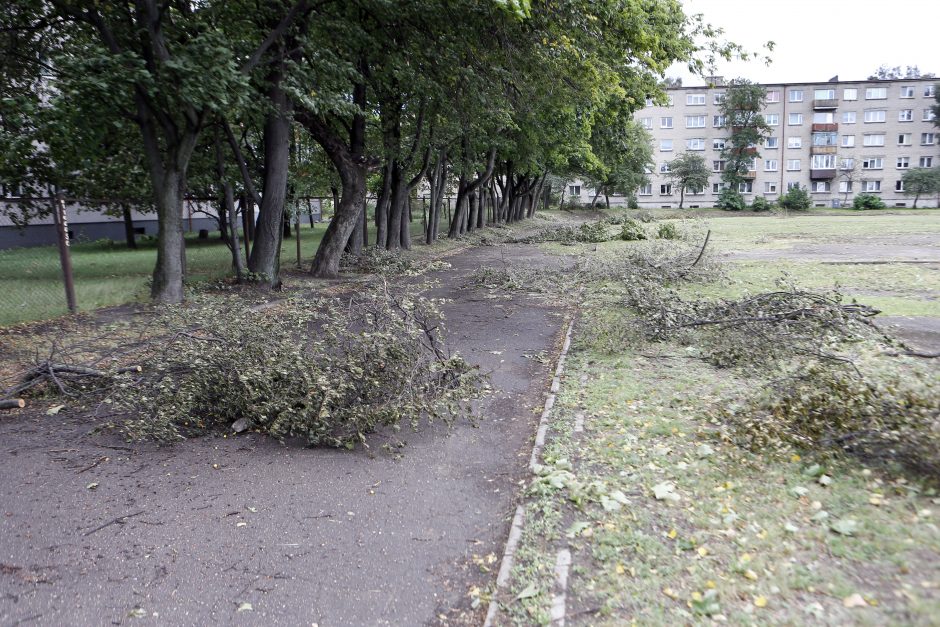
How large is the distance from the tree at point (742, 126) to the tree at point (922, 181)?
14876mm

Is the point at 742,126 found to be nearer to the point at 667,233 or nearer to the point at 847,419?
the point at 667,233

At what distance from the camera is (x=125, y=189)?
51.5 ft

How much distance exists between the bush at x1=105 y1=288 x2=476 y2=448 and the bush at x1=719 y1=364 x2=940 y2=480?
100 inches

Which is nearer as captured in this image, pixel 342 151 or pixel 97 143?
pixel 97 143

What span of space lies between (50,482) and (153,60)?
27.5ft

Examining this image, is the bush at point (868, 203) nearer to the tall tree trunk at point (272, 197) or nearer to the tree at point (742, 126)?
the tree at point (742, 126)

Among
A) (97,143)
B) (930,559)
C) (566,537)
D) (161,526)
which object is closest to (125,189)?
(97,143)

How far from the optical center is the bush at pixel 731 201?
68.2m

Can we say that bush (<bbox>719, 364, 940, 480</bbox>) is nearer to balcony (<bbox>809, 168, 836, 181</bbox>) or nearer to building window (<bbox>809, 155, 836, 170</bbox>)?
balcony (<bbox>809, 168, 836, 181</bbox>)

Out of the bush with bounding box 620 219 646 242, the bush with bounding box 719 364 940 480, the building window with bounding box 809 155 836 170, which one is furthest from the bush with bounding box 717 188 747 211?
the bush with bounding box 719 364 940 480

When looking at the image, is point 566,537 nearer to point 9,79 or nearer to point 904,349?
point 904,349

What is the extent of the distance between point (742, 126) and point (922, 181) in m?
18.6

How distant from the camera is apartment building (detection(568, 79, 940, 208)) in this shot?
7444cm

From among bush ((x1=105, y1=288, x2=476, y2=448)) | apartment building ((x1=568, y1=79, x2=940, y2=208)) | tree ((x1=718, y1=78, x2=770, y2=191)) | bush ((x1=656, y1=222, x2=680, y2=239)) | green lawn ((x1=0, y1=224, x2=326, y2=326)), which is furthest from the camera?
apartment building ((x1=568, y1=79, x2=940, y2=208))
